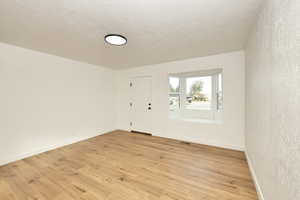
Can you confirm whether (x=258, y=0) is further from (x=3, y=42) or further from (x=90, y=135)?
(x=90, y=135)

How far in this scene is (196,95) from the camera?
417cm

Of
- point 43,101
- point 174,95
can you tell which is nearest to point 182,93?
point 174,95

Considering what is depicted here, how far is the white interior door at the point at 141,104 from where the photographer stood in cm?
438

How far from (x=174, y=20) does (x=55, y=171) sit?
3.08 m

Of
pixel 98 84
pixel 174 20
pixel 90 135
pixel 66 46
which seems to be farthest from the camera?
pixel 98 84

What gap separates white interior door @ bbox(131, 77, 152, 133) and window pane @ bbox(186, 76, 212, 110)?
133 cm

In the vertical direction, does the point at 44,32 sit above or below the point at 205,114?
above

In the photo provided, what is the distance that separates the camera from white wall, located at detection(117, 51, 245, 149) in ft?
9.75

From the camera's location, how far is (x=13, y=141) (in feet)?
8.30

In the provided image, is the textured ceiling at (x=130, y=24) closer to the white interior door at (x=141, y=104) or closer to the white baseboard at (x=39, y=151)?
the white interior door at (x=141, y=104)

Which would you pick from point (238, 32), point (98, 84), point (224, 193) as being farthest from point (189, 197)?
point (98, 84)

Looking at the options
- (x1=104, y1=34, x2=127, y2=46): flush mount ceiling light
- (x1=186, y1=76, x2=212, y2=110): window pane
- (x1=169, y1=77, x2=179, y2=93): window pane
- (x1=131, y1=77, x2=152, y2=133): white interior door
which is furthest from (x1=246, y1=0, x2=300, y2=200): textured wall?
(x1=131, y1=77, x2=152, y2=133): white interior door

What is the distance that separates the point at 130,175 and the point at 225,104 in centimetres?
267

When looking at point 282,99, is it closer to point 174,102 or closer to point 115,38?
point 115,38
